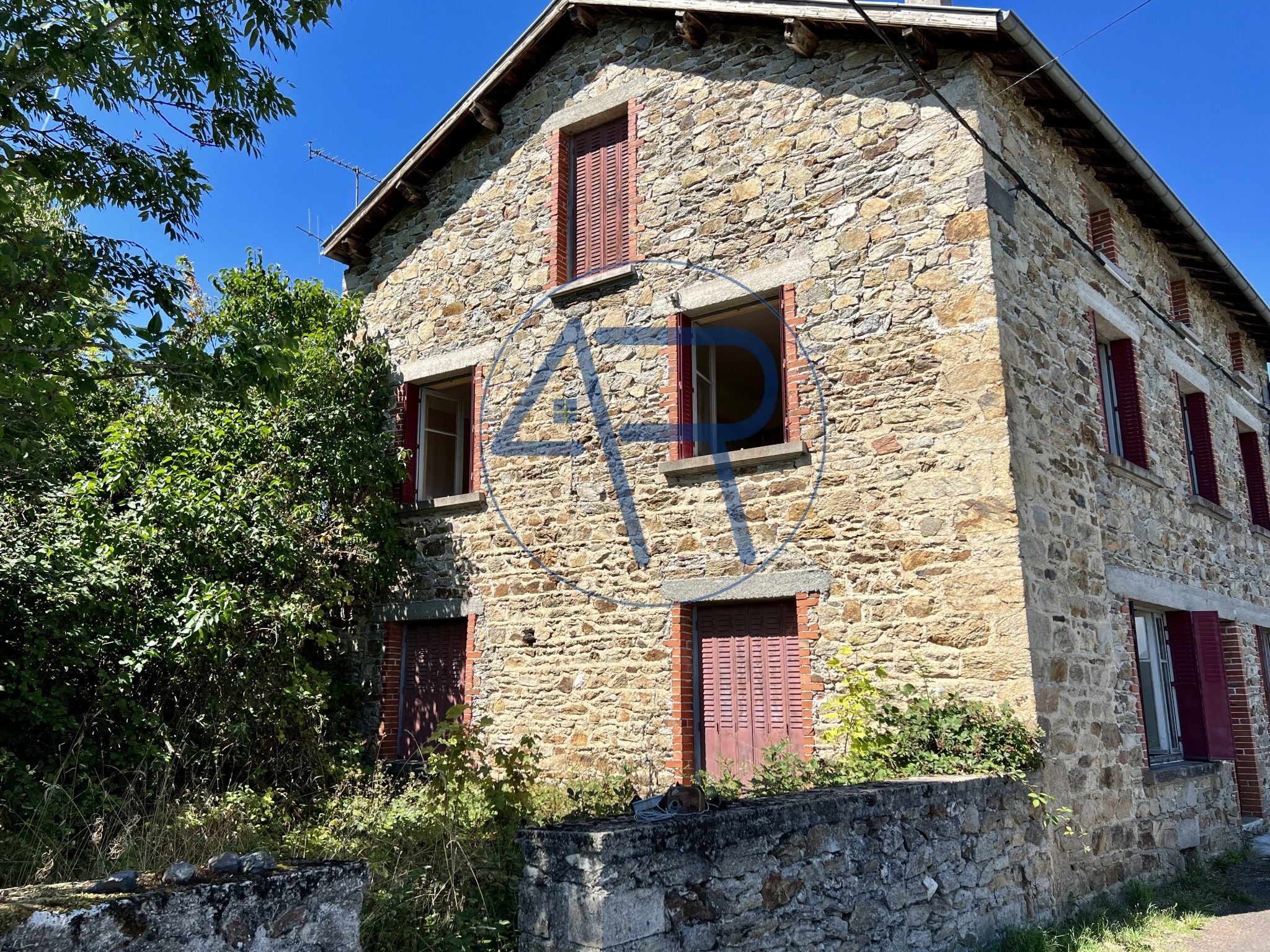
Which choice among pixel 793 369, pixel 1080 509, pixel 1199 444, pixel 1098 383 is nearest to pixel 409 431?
pixel 793 369

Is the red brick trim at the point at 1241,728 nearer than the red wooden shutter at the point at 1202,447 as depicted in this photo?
Yes

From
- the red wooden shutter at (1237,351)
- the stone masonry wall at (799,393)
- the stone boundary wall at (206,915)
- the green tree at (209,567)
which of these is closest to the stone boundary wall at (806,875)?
the stone boundary wall at (206,915)

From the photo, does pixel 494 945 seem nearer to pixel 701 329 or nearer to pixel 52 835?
pixel 52 835

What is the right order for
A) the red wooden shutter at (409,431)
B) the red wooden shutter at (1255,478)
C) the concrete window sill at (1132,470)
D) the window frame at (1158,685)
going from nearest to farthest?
1. the concrete window sill at (1132,470)
2. the window frame at (1158,685)
3. the red wooden shutter at (409,431)
4. the red wooden shutter at (1255,478)

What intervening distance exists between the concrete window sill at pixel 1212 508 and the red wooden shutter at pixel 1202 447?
14cm

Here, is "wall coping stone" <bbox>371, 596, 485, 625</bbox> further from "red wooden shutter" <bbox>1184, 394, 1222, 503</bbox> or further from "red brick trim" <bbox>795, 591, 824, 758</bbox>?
"red wooden shutter" <bbox>1184, 394, 1222, 503</bbox>

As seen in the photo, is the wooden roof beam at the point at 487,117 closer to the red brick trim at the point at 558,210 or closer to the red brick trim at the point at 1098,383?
the red brick trim at the point at 558,210

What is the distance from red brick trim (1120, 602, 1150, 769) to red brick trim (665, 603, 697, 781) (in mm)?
3588

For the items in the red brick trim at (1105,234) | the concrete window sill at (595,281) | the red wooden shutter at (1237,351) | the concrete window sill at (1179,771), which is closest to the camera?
the concrete window sill at (1179,771)

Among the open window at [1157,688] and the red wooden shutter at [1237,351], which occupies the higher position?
the red wooden shutter at [1237,351]

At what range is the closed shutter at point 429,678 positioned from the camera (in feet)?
30.5

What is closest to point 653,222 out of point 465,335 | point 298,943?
point 465,335

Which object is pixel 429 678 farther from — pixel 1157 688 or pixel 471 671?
pixel 1157 688

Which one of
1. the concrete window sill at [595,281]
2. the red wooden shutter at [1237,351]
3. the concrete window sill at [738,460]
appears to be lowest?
the concrete window sill at [738,460]
